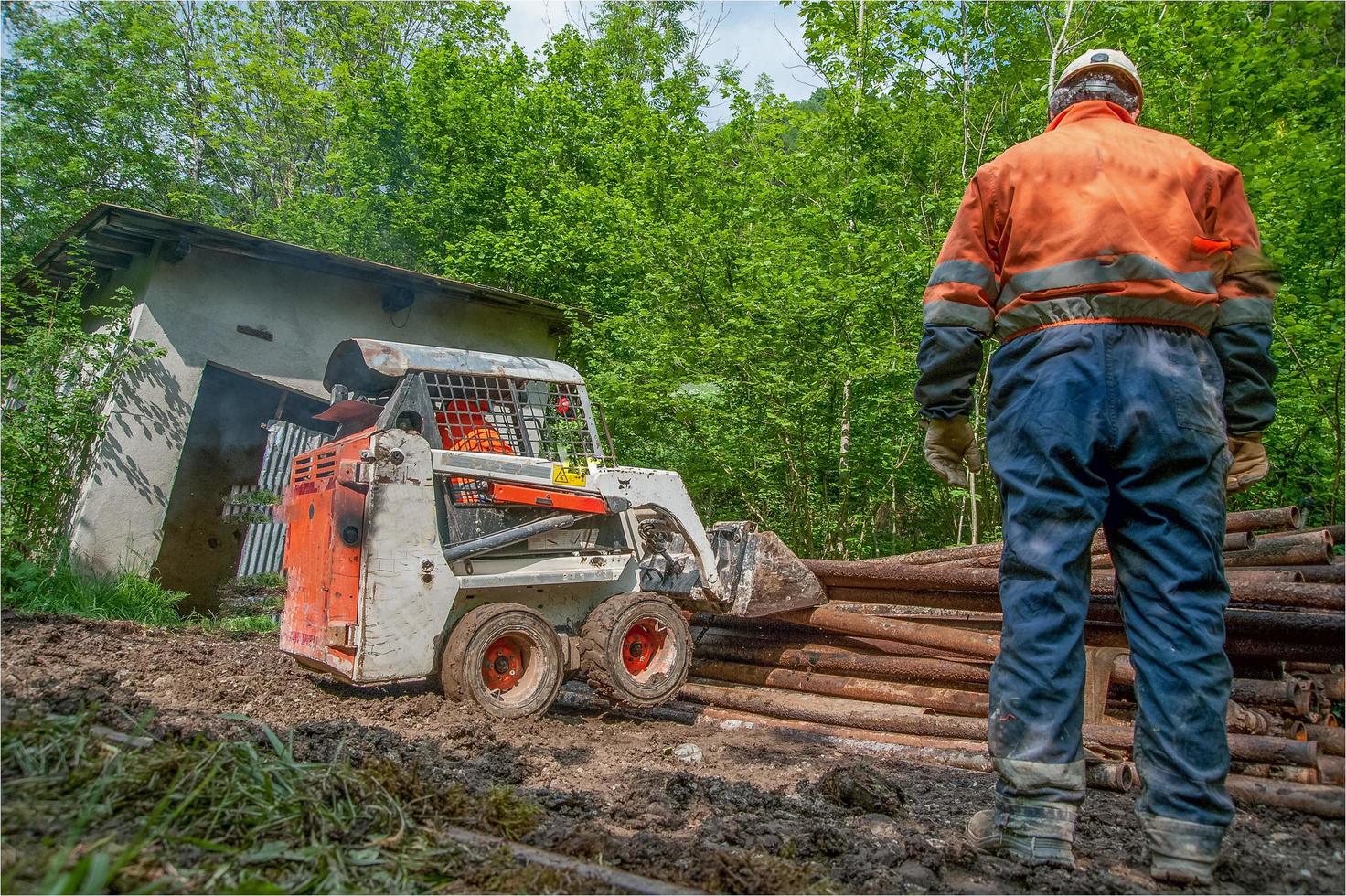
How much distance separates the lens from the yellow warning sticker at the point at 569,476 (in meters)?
5.88

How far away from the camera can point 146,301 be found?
Result: 943 centimetres

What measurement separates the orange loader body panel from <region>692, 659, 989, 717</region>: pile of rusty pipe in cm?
246

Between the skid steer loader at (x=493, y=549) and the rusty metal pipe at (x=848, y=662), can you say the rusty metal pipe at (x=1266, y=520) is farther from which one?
the skid steer loader at (x=493, y=549)

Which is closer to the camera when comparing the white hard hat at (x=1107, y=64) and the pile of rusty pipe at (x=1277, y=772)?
the white hard hat at (x=1107, y=64)

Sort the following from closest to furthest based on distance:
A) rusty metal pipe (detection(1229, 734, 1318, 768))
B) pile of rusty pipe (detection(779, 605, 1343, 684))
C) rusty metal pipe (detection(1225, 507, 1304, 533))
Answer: rusty metal pipe (detection(1229, 734, 1318, 768)) → pile of rusty pipe (detection(779, 605, 1343, 684)) → rusty metal pipe (detection(1225, 507, 1304, 533))

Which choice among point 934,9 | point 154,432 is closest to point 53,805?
point 154,432

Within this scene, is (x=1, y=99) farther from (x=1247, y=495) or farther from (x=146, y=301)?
(x=1247, y=495)

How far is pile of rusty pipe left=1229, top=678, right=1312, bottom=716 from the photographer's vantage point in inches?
145

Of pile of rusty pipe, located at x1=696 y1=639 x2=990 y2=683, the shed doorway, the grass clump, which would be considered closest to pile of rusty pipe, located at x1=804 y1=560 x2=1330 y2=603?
pile of rusty pipe, located at x1=696 y1=639 x2=990 y2=683

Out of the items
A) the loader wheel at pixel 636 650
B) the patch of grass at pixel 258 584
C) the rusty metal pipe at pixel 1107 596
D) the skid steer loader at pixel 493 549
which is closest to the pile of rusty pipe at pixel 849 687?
the loader wheel at pixel 636 650

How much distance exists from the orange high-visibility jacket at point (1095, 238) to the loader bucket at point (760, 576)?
3060 mm

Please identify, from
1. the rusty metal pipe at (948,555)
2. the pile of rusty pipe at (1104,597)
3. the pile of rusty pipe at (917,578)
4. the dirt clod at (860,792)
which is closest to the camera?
the dirt clod at (860,792)

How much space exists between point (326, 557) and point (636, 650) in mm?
2077

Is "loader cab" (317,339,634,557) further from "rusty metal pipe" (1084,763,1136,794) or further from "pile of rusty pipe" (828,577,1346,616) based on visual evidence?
"rusty metal pipe" (1084,763,1136,794)
